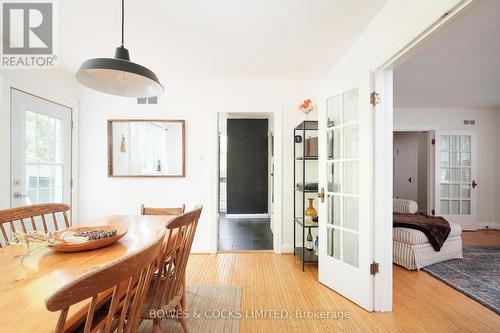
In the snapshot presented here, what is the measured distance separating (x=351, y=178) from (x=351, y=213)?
1.04 feet

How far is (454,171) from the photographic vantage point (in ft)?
15.1

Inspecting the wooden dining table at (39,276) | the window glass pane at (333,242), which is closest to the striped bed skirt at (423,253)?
the window glass pane at (333,242)

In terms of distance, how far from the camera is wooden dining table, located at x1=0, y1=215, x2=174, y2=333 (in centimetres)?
69

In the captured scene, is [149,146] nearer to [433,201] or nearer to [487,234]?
[433,201]

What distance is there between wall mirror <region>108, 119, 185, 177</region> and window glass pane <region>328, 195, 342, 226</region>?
1.97m

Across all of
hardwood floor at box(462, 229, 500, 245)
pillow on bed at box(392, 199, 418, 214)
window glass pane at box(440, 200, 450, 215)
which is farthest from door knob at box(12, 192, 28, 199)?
window glass pane at box(440, 200, 450, 215)

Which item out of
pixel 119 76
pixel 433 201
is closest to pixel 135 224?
pixel 119 76

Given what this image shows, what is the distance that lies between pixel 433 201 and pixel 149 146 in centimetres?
535

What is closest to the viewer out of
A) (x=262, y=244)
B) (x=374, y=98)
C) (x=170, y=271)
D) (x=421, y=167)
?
(x=170, y=271)

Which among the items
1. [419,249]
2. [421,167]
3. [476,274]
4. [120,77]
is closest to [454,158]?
[421,167]

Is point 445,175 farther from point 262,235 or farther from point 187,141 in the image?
point 187,141

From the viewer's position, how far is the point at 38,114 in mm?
2586

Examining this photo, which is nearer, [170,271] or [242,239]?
[170,271]

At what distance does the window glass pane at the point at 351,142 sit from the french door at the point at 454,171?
372 cm
